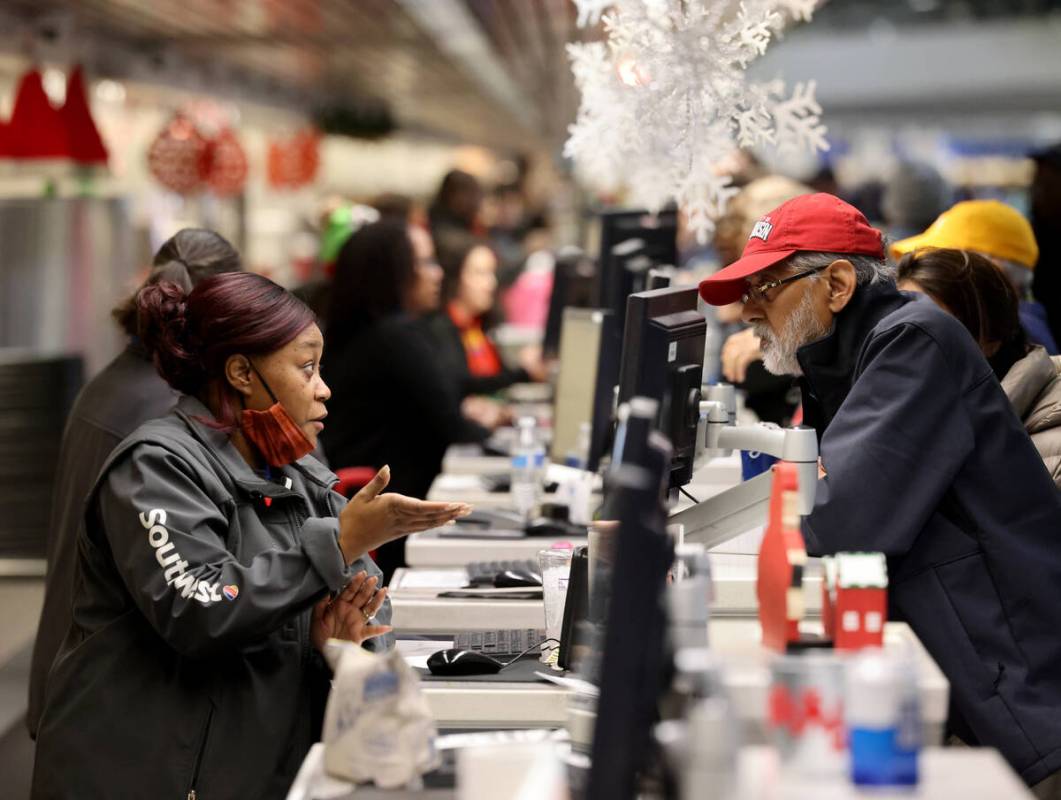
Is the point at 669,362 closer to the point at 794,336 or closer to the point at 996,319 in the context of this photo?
the point at 794,336

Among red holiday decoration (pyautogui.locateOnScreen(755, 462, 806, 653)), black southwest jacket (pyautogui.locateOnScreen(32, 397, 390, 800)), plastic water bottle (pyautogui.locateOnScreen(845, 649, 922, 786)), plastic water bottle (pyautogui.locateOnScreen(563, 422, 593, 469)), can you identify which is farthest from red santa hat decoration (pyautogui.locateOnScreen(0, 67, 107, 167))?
plastic water bottle (pyautogui.locateOnScreen(845, 649, 922, 786))

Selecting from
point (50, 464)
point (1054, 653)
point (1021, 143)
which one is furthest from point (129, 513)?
point (1021, 143)

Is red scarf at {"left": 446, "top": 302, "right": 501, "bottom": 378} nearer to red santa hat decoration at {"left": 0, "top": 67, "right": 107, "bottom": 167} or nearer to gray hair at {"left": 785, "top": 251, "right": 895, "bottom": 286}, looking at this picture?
red santa hat decoration at {"left": 0, "top": 67, "right": 107, "bottom": 167}

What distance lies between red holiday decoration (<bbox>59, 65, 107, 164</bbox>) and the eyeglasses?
4.78 meters

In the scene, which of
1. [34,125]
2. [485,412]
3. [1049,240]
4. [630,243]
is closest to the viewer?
[630,243]

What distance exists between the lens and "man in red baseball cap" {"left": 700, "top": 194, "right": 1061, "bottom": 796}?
8.66 feet

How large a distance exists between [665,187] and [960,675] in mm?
1959

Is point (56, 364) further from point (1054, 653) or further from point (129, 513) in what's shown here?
point (1054, 653)

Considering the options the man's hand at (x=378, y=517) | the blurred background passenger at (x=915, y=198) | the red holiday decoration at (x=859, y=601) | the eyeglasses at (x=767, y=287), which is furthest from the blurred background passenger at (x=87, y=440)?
the blurred background passenger at (x=915, y=198)

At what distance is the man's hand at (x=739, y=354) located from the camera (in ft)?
14.2

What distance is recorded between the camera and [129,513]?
8.24ft

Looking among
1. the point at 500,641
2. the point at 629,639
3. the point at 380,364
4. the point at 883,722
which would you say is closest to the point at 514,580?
the point at 500,641

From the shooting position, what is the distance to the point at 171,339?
108 inches

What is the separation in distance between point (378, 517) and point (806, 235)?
3.38ft
